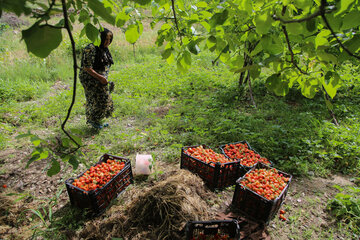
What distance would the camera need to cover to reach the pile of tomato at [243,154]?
3051 millimetres

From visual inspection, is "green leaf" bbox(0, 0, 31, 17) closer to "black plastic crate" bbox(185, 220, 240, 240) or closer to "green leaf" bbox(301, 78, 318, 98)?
"green leaf" bbox(301, 78, 318, 98)

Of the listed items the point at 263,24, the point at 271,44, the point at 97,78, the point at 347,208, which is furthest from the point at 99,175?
the point at 347,208

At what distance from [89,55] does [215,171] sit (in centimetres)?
271

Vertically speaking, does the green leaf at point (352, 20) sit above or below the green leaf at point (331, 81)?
above

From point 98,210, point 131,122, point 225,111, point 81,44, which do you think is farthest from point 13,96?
point 225,111

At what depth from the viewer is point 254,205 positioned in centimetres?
248

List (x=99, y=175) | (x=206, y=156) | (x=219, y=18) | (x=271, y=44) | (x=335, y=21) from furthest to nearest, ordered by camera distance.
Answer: (x=206, y=156) → (x=99, y=175) → (x=219, y=18) → (x=271, y=44) → (x=335, y=21)

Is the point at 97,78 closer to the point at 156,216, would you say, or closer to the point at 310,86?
the point at 156,216

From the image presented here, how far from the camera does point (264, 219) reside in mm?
2432

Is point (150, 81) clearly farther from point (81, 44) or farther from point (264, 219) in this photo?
point (264, 219)

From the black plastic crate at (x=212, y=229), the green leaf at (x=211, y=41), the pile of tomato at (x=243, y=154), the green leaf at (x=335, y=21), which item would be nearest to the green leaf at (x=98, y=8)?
the green leaf at (x=211, y=41)

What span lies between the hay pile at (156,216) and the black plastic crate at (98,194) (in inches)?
7.1

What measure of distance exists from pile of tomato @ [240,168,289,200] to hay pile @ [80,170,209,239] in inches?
24.9

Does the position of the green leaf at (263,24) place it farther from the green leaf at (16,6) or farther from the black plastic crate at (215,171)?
the black plastic crate at (215,171)
